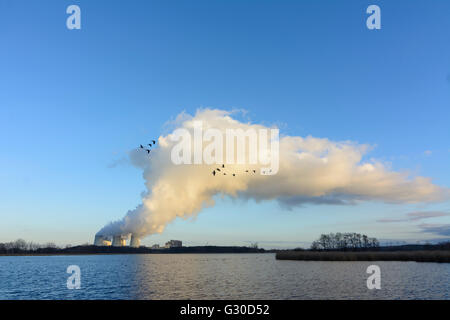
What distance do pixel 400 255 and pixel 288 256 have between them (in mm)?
Answer: 45380

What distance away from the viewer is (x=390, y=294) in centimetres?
4428

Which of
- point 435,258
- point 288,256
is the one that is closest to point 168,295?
point 435,258
